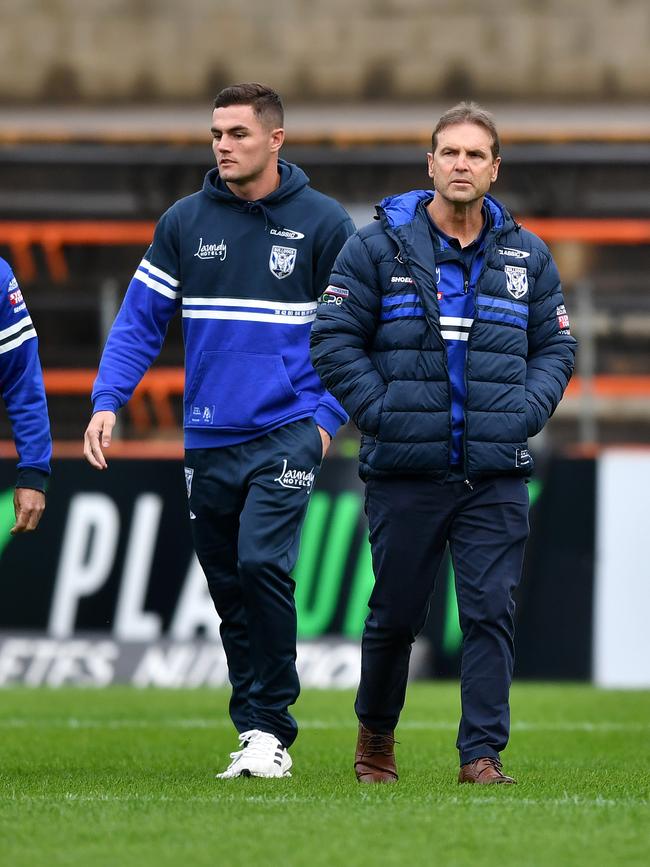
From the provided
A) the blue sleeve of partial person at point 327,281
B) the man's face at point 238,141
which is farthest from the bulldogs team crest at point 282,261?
the man's face at point 238,141

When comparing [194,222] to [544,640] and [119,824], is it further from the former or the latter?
[544,640]

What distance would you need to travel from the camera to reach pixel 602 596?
11195 mm

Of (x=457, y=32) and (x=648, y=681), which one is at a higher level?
(x=457, y=32)

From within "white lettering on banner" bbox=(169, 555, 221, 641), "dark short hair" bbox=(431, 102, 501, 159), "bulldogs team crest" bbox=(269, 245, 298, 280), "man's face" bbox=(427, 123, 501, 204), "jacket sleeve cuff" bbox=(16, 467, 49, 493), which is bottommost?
"white lettering on banner" bbox=(169, 555, 221, 641)

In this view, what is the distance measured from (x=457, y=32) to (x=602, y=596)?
7881 millimetres

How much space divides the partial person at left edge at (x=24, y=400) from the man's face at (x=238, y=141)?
83cm

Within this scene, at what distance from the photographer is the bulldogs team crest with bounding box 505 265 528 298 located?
6.12 meters

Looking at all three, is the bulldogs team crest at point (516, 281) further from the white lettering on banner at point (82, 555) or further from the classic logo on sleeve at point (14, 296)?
the white lettering on banner at point (82, 555)

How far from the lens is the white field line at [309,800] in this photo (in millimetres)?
5465

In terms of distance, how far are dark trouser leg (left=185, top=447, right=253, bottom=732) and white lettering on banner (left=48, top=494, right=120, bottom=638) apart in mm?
4605

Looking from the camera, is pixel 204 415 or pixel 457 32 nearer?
pixel 204 415

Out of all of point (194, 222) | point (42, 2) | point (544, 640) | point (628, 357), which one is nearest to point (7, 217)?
point (42, 2)

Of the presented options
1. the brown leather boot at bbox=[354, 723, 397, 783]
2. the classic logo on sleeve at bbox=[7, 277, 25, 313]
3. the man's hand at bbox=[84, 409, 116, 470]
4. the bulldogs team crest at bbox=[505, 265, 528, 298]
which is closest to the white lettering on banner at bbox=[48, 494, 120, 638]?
the classic logo on sleeve at bbox=[7, 277, 25, 313]

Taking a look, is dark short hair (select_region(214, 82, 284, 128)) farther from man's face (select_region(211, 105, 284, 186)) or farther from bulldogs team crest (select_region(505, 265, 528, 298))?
bulldogs team crest (select_region(505, 265, 528, 298))
